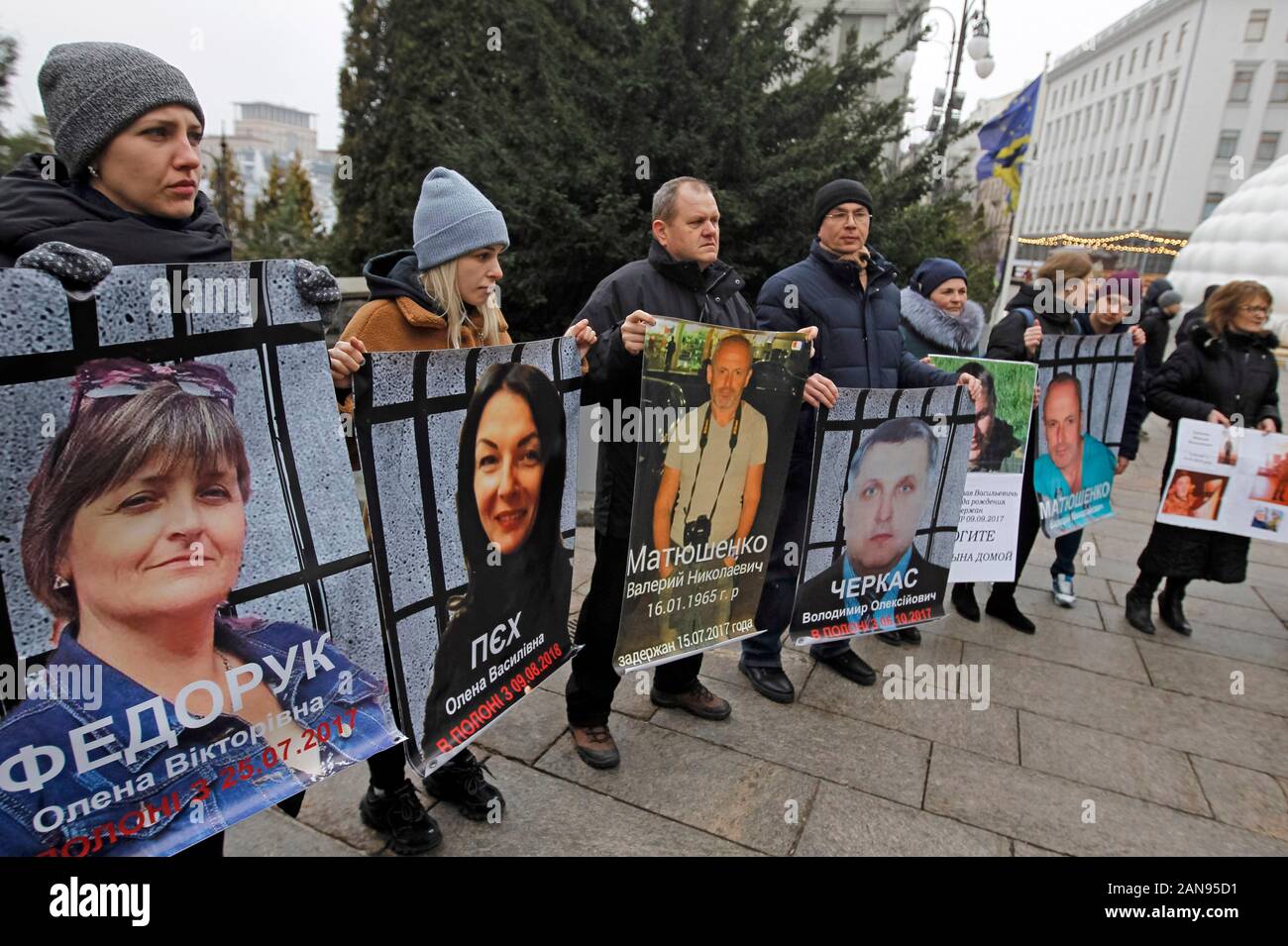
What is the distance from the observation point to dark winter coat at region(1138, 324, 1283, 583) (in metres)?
4.29

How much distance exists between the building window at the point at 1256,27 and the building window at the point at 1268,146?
5925mm

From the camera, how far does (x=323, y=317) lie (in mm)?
1812

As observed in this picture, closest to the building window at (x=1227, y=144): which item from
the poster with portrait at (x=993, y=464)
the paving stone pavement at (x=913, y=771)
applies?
the paving stone pavement at (x=913, y=771)

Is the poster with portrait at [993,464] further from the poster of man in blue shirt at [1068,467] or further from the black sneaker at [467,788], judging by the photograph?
the black sneaker at [467,788]

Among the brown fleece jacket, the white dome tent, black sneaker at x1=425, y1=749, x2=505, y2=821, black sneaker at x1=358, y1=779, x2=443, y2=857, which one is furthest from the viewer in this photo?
the white dome tent

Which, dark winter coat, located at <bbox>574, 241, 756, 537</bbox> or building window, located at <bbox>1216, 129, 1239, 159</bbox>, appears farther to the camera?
building window, located at <bbox>1216, 129, 1239, 159</bbox>

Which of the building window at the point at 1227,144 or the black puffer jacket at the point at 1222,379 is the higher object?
the building window at the point at 1227,144

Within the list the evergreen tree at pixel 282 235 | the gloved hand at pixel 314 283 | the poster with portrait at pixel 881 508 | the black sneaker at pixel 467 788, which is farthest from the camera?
the evergreen tree at pixel 282 235

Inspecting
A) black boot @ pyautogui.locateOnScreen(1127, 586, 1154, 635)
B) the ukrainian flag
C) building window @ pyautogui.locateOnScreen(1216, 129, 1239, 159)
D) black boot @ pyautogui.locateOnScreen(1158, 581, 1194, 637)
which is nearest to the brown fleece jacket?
black boot @ pyautogui.locateOnScreen(1127, 586, 1154, 635)

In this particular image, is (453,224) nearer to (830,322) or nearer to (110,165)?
(110,165)

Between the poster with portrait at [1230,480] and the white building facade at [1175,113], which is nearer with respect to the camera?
the poster with portrait at [1230,480]

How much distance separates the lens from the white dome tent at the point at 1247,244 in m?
20.8

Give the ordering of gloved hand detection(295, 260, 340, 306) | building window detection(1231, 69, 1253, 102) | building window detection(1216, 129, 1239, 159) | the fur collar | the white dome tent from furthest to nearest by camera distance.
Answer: building window detection(1216, 129, 1239, 159)
building window detection(1231, 69, 1253, 102)
the white dome tent
the fur collar
gloved hand detection(295, 260, 340, 306)

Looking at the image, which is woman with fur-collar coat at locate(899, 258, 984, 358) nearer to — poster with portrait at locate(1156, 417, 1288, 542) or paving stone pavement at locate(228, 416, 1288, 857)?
poster with portrait at locate(1156, 417, 1288, 542)
